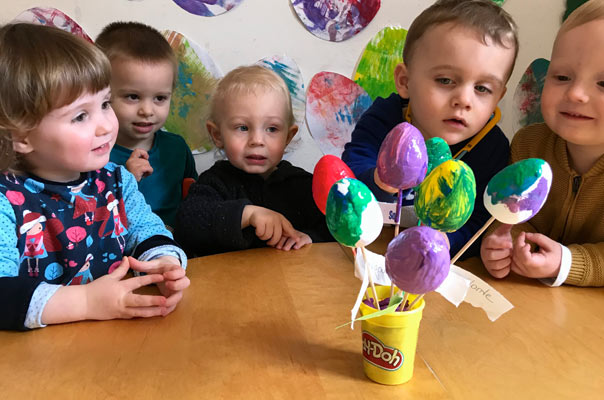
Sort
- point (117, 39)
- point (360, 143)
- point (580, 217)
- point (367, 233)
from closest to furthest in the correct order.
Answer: point (367, 233), point (580, 217), point (360, 143), point (117, 39)

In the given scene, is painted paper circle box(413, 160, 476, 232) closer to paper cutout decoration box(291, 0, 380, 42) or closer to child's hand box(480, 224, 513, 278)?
child's hand box(480, 224, 513, 278)

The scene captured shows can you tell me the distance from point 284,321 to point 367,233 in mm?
277

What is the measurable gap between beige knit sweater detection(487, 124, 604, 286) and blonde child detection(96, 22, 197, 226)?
100 cm

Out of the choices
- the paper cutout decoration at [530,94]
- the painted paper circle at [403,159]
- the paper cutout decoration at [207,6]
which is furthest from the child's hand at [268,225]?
the paper cutout decoration at [530,94]

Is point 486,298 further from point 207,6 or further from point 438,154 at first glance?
point 207,6

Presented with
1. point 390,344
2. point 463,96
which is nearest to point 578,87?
point 463,96

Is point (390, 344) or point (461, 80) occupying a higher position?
point (461, 80)

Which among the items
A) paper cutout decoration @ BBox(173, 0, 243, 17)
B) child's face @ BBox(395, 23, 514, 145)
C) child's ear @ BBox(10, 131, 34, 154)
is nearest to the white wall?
paper cutout decoration @ BBox(173, 0, 243, 17)

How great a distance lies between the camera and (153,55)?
59.0 inches

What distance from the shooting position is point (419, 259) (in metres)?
0.51

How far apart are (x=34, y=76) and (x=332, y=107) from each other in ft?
3.93

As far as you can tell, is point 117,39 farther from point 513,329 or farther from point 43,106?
point 513,329

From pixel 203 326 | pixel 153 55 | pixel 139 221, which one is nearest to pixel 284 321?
pixel 203 326

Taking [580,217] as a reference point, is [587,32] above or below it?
above
